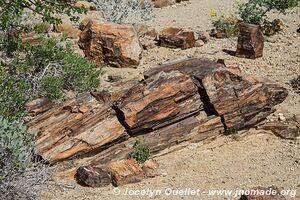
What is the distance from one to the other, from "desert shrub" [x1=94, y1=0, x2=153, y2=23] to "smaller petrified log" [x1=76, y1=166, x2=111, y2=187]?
817cm

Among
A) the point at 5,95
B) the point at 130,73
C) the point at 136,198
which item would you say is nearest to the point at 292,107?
the point at 130,73

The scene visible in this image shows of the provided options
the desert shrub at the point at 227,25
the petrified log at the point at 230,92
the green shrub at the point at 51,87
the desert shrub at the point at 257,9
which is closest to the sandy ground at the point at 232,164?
the petrified log at the point at 230,92

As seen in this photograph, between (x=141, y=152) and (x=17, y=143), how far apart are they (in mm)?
2192

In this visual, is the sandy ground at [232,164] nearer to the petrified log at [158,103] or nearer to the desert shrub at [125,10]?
the petrified log at [158,103]

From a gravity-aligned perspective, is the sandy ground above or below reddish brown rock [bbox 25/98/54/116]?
below

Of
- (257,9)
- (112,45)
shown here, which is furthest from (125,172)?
(257,9)

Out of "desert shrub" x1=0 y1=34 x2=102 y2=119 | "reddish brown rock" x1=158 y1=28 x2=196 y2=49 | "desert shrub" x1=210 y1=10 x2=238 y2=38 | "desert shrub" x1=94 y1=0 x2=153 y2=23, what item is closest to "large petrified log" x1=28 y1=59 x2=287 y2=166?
"desert shrub" x1=0 y1=34 x2=102 y2=119

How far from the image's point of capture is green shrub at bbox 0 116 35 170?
704 cm

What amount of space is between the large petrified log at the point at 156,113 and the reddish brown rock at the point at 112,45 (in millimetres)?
2965

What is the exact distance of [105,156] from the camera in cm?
833

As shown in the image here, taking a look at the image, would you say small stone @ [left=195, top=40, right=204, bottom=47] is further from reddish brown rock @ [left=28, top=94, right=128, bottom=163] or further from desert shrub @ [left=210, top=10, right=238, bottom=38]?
reddish brown rock @ [left=28, top=94, right=128, bottom=163]

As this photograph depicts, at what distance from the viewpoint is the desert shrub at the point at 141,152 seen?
8.32 m

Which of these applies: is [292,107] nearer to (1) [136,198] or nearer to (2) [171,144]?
(2) [171,144]

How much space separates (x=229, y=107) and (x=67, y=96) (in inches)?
145
